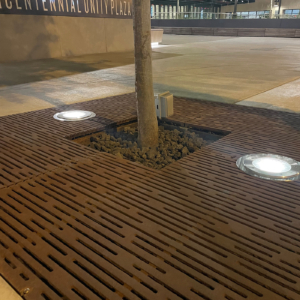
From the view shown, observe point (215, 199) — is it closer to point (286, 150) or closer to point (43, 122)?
point (286, 150)

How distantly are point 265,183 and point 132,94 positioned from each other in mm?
3851

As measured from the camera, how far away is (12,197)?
240 cm

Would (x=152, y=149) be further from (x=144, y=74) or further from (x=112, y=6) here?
(x=112, y=6)

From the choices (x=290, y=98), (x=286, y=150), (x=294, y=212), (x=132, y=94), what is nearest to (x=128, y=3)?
(x=132, y=94)

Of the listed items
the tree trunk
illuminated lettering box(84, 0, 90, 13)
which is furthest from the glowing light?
illuminated lettering box(84, 0, 90, 13)

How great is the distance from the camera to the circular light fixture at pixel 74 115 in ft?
14.1

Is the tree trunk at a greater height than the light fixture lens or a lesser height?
greater

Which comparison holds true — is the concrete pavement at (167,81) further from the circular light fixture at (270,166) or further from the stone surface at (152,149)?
the circular light fixture at (270,166)

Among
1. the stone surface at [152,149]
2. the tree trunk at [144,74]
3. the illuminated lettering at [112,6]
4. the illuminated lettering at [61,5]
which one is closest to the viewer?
the tree trunk at [144,74]

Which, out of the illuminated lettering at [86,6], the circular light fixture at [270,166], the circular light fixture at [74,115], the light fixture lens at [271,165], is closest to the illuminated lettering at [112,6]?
the illuminated lettering at [86,6]

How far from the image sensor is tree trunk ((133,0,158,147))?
3141 mm

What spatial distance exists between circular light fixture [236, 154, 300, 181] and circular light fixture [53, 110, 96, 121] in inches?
91.6

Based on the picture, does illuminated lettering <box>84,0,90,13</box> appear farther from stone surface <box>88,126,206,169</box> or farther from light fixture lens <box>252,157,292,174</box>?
light fixture lens <box>252,157,292,174</box>

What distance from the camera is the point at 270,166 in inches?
111
